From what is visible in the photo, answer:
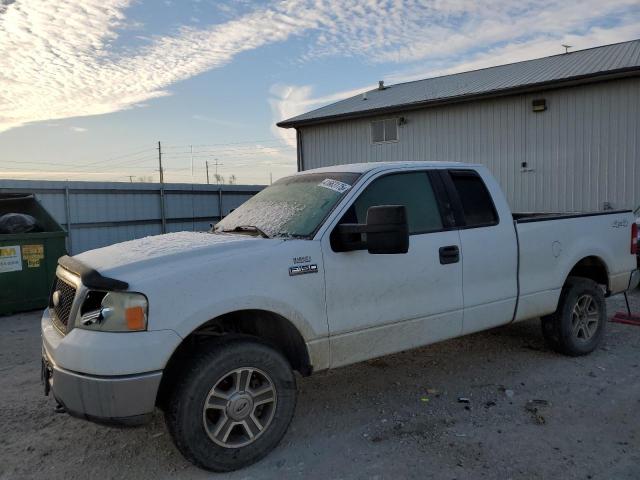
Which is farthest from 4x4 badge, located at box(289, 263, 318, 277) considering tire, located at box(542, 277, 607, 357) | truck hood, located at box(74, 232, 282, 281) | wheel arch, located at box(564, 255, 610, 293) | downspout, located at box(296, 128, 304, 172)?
downspout, located at box(296, 128, 304, 172)

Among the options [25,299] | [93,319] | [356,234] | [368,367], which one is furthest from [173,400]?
[25,299]

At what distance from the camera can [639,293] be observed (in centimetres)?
862

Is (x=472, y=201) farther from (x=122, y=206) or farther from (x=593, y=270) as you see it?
(x=122, y=206)

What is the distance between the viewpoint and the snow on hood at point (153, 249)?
324 cm

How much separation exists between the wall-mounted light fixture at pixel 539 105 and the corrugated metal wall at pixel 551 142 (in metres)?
0.10

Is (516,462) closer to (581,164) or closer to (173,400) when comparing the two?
(173,400)

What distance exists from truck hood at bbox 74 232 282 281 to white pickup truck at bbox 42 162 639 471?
0.6 inches

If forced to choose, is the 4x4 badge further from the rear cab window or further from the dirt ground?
the rear cab window

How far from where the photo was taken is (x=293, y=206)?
397 centimetres

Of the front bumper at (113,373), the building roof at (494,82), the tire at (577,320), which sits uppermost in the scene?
the building roof at (494,82)

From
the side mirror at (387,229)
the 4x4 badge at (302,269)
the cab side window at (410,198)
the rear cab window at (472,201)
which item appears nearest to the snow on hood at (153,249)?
the 4x4 badge at (302,269)

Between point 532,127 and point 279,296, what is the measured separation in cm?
1055

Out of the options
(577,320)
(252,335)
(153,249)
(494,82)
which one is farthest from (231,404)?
(494,82)

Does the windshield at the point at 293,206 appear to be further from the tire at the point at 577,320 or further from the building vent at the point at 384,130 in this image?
the building vent at the point at 384,130
